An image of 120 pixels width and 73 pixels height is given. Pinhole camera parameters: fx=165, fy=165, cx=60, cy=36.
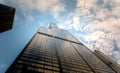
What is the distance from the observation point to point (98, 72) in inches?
2267

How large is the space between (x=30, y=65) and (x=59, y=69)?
892 cm

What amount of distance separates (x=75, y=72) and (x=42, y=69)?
37.6 ft

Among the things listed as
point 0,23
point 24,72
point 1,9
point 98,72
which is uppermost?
point 1,9

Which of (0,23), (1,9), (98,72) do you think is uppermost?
(1,9)

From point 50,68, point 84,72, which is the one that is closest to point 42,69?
point 50,68

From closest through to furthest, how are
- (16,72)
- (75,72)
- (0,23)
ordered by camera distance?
1. (16,72)
2. (75,72)
3. (0,23)

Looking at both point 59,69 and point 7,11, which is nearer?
point 59,69

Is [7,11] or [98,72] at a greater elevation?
[7,11]

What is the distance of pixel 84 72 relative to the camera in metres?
52.0

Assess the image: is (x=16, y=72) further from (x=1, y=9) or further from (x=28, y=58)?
(x=1, y=9)

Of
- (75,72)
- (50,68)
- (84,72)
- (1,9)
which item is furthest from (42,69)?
(1,9)

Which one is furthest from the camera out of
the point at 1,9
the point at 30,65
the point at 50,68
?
the point at 1,9

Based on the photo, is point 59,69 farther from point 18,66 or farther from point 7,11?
point 7,11

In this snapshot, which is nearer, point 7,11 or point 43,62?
point 43,62
